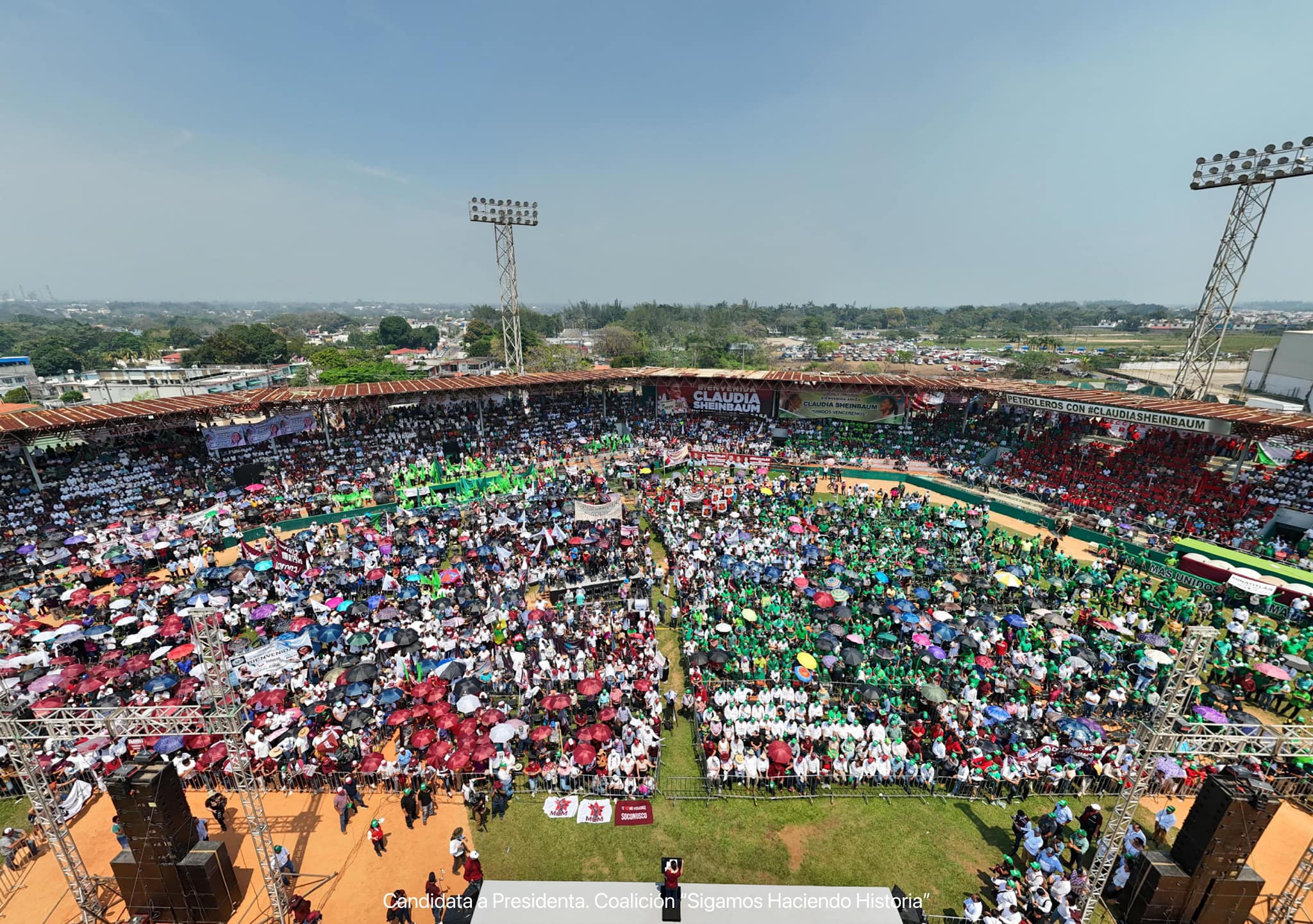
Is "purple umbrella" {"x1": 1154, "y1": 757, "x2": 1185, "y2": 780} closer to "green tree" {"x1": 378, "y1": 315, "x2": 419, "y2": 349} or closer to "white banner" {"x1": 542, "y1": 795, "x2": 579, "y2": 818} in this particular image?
"white banner" {"x1": 542, "y1": 795, "x2": 579, "y2": 818}

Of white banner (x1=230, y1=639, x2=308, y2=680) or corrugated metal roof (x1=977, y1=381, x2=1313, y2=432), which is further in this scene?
corrugated metal roof (x1=977, y1=381, x2=1313, y2=432)

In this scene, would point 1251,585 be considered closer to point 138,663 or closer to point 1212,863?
point 1212,863

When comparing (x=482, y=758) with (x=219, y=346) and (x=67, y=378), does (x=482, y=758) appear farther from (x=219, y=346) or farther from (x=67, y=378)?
(x=67, y=378)

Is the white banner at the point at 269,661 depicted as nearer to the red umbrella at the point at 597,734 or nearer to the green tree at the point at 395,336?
the red umbrella at the point at 597,734

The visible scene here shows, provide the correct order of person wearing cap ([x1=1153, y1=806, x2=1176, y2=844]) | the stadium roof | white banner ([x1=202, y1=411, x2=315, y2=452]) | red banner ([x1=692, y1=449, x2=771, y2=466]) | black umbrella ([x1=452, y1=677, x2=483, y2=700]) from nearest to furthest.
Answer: person wearing cap ([x1=1153, y1=806, x2=1176, y2=844])
black umbrella ([x1=452, y1=677, x2=483, y2=700])
the stadium roof
white banner ([x1=202, y1=411, x2=315, y2=452])
red banner ([x1=692, y1=449, x2=771, y2=466])

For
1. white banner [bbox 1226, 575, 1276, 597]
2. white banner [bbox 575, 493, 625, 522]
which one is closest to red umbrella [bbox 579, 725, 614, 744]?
white banner [bbox 575, 493, 625, 522]

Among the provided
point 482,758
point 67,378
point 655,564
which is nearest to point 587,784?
point 482,758
